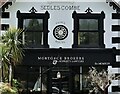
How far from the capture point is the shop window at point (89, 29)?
24.7 meters

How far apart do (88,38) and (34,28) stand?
10.6 feet

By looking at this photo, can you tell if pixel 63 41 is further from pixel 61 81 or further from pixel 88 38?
pixel 61 81

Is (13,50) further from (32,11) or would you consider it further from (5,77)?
(32,11)

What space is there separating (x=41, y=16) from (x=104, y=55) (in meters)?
4.31

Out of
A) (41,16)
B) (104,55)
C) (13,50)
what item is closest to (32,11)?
(41,16)

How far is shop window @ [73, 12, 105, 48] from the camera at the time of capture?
2467 centimetres

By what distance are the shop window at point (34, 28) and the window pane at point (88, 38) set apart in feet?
6.61

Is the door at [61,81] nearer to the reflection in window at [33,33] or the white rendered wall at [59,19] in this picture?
the white rendered wall at [59,19]

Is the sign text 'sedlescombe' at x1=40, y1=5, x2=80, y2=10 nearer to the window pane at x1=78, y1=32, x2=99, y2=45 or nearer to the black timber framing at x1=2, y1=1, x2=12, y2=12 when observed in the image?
the window pane at x1=78, y1=32, x2=99, y2=45

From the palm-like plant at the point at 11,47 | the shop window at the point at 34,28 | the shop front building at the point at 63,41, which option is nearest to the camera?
the palm-like plant at the point at 11,47

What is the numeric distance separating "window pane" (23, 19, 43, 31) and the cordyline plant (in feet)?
12.8

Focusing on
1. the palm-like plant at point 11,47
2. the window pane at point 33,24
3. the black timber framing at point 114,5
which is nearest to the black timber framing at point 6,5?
the window pane at point 33,24

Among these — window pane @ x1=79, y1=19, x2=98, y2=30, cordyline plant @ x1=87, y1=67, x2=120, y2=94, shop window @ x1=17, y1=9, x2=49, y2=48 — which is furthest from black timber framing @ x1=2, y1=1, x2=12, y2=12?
cordyline plant @ x1=87, y1=67, x2=120, y2=94

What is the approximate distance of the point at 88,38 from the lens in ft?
81.3
